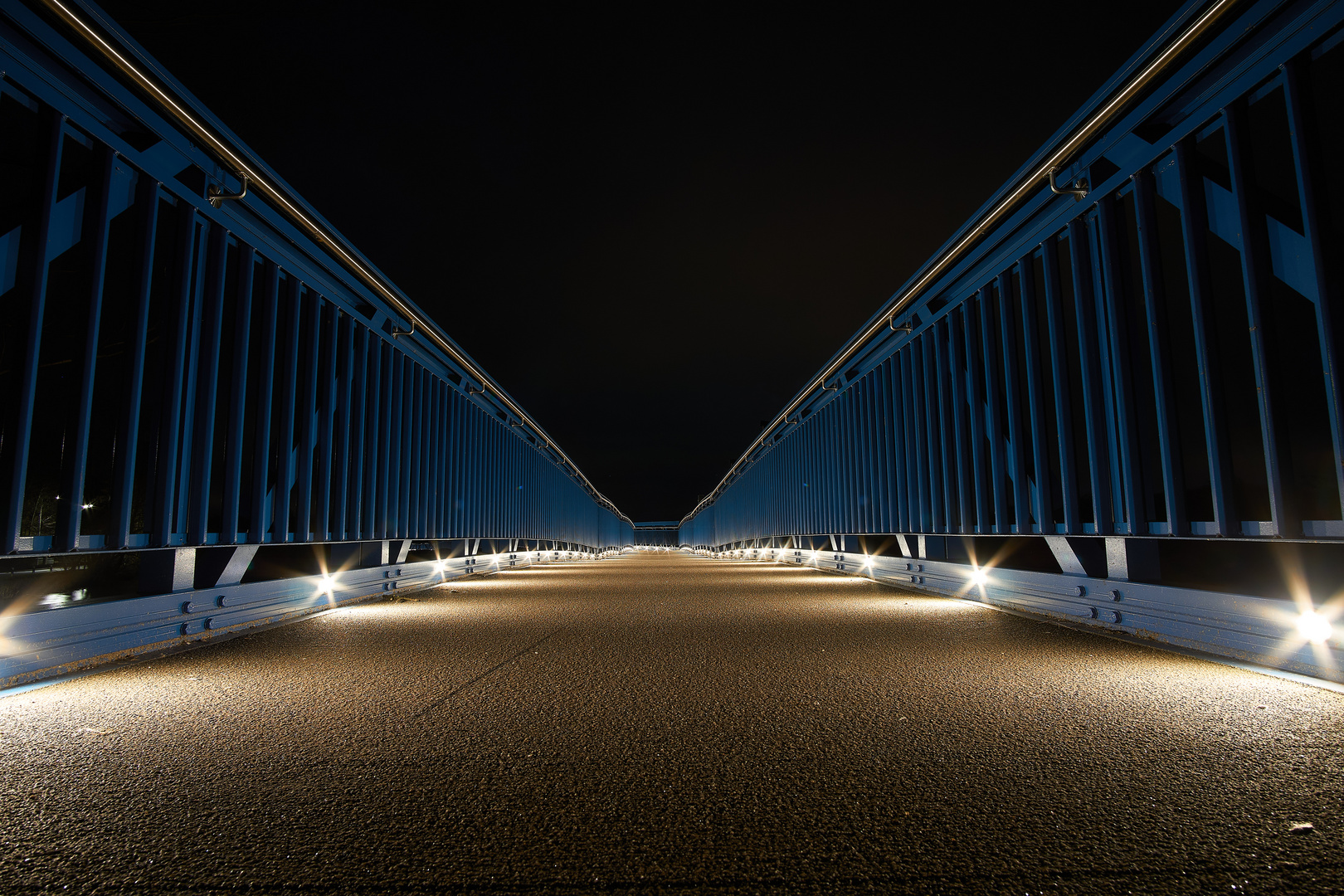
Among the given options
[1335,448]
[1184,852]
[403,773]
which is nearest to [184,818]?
[403,773]

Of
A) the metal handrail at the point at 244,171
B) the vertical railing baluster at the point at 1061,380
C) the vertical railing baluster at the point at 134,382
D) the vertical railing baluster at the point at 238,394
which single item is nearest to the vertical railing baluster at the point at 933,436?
the vertical railing baluster at the point at 1061,380

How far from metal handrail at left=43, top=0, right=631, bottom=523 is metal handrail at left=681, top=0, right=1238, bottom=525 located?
7236 mm

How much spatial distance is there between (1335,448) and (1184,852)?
3194mm

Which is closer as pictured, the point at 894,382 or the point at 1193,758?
the point at 1193,758

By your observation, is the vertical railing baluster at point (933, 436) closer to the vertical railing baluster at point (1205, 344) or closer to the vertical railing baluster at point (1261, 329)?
the vertical railing baluster at point (1205, 344)

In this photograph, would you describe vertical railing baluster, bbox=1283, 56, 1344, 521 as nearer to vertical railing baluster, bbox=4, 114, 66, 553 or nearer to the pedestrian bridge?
the pedestrian bridge

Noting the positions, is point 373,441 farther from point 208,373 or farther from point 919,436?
point 919,436

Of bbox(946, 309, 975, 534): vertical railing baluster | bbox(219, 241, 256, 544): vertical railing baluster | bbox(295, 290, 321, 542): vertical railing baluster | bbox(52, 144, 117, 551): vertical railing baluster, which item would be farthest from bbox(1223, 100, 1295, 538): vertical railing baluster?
bbox(295, 290, 321, 542): vertical railing baluster

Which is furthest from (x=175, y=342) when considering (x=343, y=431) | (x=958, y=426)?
(x=958, y=426)

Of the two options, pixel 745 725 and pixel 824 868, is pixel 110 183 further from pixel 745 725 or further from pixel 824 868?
pixel 824 868

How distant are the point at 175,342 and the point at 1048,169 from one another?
7812 millimetres

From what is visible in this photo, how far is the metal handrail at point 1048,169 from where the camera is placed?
4.62m

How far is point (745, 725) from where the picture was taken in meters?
3.20

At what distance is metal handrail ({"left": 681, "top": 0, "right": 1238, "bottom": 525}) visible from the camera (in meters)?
4.62
